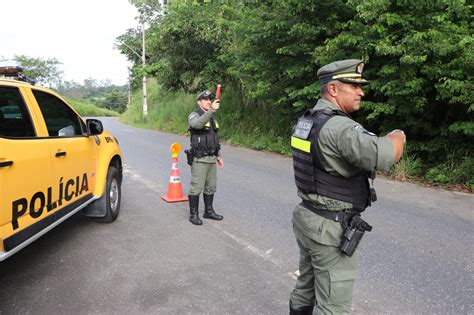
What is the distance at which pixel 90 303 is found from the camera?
3152 mm

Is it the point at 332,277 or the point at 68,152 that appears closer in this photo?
the point at 332,277

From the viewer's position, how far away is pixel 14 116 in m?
3.39

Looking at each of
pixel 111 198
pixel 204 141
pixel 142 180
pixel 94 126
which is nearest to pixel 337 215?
pixel 204 141

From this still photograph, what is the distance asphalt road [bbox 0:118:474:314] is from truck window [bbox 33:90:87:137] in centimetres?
130

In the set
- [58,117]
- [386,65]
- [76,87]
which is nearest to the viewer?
[58,117]

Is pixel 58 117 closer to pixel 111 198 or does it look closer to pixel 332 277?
pixel 111 198

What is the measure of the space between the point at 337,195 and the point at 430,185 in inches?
258

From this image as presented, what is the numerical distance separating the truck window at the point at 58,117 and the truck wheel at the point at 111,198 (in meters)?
0.80

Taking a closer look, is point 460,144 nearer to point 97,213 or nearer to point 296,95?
point 296,95

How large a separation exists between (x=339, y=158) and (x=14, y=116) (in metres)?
2.86

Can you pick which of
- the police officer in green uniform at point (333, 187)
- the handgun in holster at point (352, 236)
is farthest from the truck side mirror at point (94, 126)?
the handgun in holster at point (352, 236)

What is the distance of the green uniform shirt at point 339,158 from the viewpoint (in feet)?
6.39

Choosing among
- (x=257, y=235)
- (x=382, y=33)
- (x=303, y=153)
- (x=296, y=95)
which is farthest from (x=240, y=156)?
(x=303, y=153)

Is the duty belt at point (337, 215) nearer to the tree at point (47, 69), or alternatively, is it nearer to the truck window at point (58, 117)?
the truck window at point (58, 117)
